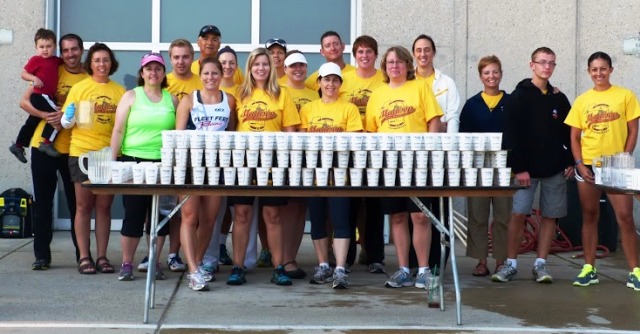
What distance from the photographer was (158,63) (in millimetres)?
8461

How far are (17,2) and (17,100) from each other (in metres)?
1.09

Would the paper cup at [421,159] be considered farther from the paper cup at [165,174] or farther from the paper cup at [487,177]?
the paper cup at [165,174]

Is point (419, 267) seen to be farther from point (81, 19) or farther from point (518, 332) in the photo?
point (81, 19)

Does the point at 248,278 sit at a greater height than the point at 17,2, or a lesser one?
lesser

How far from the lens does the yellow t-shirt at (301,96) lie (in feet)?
29.1

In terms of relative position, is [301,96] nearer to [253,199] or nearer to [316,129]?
[316,129]

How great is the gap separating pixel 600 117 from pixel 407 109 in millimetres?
1650

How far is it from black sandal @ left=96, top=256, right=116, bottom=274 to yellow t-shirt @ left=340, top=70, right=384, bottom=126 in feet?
8.02

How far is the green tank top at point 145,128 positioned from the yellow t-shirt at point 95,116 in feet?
Answer: 1.36

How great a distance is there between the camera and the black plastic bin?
11.0 meters

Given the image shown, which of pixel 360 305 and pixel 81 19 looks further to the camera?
pixel 81 19

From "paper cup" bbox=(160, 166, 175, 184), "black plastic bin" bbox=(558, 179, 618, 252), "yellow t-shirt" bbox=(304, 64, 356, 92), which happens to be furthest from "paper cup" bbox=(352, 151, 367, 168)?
"black plastic bin" bbox=(558, 179, 618, 252)

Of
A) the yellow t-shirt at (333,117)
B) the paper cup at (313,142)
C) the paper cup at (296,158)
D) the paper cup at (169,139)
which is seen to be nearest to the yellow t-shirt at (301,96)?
the yellow t-shirt at (333,117)

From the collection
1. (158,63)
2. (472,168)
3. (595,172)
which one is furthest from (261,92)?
(595,172)
